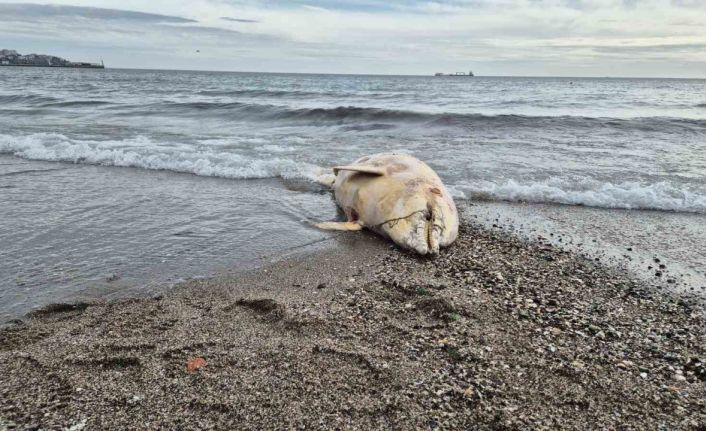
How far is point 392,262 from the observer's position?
541 cm

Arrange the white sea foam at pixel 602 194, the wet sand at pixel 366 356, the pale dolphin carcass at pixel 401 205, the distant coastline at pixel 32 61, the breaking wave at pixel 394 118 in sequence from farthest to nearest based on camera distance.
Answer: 1. the distant coastline at pixel 32 61
2. the breaking wave at pixel 394 118
3. the white sea foam at pixel 602 194
4. the pale dolphin carcass at pixel 401 205
5. the wet sand at pixel 366 356

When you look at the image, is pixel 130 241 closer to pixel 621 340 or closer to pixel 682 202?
pixel 621 340

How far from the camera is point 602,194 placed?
27.0ft

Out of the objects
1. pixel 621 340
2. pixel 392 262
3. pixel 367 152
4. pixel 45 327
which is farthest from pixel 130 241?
pixel 367 152

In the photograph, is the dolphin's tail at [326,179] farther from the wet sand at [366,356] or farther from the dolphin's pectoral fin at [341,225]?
the wet sand at [366,356]

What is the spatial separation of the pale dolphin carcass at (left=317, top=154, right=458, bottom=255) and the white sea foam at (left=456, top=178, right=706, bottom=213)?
2.40 meters

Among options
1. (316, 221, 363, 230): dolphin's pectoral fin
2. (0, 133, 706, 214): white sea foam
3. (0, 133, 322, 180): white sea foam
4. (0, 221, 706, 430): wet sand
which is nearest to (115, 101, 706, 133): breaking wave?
(0, 133, 706, 214): white sea foam

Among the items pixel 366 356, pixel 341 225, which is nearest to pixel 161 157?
pixel 341 225

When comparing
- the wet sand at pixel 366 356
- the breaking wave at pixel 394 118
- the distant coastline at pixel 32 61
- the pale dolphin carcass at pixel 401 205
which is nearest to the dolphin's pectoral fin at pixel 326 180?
the pale dolphin carcass at pixel 401 205

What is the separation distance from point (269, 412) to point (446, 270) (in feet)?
9.41

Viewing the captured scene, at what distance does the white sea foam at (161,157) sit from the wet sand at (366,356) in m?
5.16

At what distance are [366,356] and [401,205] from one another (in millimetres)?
2720

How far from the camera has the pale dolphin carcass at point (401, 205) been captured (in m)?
5.76

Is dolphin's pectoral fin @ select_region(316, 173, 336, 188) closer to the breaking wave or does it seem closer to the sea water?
the sea water
